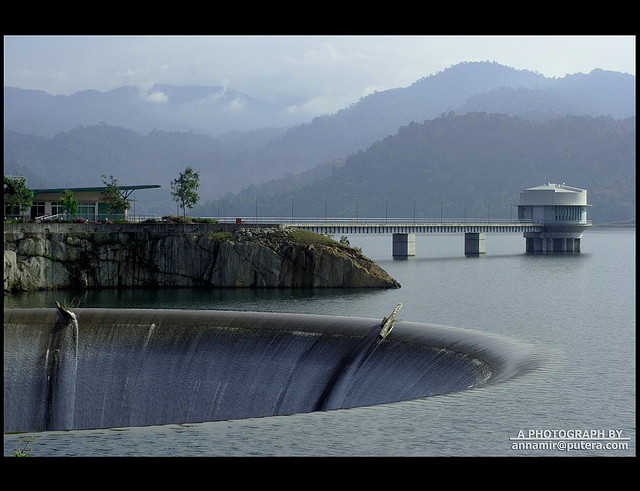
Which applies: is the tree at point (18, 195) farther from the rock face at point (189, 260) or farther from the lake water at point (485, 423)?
the lake water at point (485, 423)

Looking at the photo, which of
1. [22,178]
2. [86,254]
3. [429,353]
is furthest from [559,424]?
[22,178]

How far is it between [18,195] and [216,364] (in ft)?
175

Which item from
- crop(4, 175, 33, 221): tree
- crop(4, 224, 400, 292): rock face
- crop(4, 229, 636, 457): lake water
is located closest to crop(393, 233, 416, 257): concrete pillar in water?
crop(4, 224, 400, 292): rock face

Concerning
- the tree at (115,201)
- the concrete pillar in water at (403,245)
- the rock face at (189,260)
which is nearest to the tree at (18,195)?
the tree at (115,201)

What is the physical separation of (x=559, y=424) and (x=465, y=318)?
27656mm

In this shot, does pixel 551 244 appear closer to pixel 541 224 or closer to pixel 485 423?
pixel 541 224

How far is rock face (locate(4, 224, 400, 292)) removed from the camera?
74500 mm

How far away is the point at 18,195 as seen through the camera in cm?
8244

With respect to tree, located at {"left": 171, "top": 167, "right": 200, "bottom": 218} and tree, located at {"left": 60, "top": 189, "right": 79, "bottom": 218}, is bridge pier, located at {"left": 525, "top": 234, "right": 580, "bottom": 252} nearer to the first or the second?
tree, located at {"left": 171, "top": 167, "right": 200, "bottom": 218}

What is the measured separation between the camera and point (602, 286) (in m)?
70.4

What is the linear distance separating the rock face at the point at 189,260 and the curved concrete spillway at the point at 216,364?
3282 centimetres
